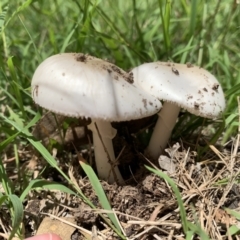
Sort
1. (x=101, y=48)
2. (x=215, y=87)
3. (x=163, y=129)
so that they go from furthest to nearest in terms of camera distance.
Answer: (x=101, y=48)
(x=163, y=129)
(x=215, y=87)

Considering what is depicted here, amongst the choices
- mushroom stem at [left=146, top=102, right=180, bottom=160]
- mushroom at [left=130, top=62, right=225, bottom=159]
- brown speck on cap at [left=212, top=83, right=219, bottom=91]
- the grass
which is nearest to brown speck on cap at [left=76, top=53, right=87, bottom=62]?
mushroom at [left=130, top=62, right=225, bottom=159]

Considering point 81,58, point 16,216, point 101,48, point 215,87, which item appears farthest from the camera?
point 101,48

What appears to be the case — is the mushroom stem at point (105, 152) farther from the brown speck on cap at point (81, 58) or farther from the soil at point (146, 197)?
the brown speck on cap at point (81, 58)

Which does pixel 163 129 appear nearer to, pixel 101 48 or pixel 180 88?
pixel 180 88

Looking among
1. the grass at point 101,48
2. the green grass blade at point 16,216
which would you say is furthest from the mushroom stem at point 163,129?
the green grass blade at point 16,216

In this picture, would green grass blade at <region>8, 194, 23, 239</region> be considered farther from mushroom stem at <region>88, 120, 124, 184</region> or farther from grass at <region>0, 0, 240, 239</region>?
mushroom stem at <region>88, 120, 124, 184</region>

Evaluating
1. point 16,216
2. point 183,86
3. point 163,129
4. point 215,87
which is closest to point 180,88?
point 183,86
